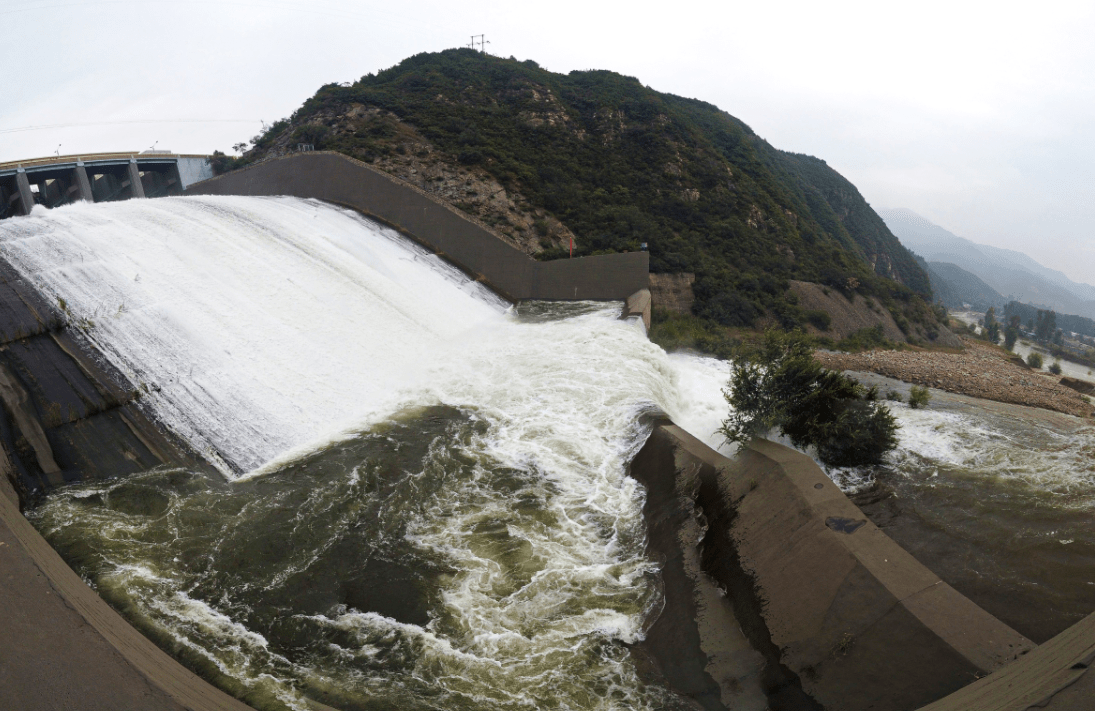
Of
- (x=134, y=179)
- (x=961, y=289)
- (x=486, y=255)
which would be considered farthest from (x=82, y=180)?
(x=961, y=289)

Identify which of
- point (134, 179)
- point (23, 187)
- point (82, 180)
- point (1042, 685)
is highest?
point (134, 179)

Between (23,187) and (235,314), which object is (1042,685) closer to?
(235,314)

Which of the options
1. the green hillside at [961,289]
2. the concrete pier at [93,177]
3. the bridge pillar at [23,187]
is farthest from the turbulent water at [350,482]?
the green hillside at [961,289]

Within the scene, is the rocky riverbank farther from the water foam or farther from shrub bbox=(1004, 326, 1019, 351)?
shrub bbox=(1004, 326, 1019, 351)

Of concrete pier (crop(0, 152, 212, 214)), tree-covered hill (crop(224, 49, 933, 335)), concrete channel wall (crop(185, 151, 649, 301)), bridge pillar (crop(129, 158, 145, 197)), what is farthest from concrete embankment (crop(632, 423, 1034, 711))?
bridge pillar (crop(129, 158, 145, 197))

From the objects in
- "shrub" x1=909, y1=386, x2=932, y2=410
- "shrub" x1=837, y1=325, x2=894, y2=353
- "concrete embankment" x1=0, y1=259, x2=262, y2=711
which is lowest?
"shrub" x1=909, y1=386, x2=932, y2=410

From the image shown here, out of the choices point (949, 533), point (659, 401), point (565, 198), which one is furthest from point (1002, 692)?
point (565, 198)

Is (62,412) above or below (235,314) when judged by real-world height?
below
